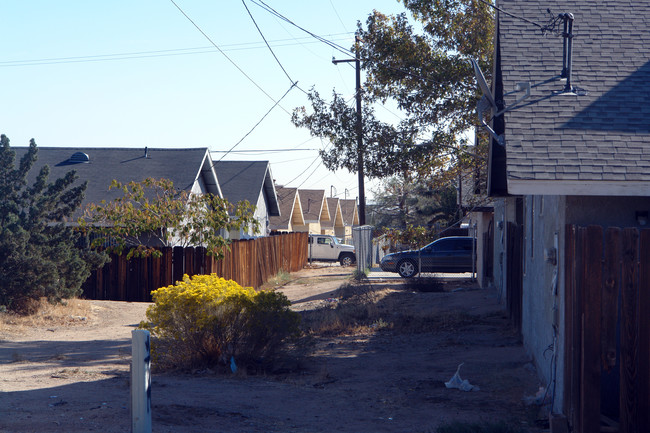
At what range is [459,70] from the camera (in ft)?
56.2

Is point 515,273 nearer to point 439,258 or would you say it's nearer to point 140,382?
point 140,382

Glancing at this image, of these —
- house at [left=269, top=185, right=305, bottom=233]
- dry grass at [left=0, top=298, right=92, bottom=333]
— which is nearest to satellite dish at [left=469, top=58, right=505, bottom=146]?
dry grass at [left=0, top=298, right=92, bottom=333]

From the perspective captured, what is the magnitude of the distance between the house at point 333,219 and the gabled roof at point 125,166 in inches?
1302

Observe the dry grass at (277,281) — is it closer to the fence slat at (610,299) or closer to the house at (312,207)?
the fence slat at (610,299)

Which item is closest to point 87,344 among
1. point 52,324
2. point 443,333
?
point 52,324

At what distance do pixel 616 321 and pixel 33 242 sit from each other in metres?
13.1

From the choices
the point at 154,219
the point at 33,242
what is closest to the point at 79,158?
the point at 154,219

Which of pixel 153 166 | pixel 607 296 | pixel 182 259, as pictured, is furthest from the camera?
pixel 153 166

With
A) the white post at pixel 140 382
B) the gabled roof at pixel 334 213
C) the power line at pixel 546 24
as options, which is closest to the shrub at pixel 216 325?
the white post at pixel 140 382

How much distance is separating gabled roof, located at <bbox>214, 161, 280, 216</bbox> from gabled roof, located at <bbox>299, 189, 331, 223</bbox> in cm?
1743

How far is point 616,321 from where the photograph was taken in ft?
17.2

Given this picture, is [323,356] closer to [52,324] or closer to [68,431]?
[68,431]

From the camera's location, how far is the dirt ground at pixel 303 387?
640cm

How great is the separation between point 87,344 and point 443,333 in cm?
655
